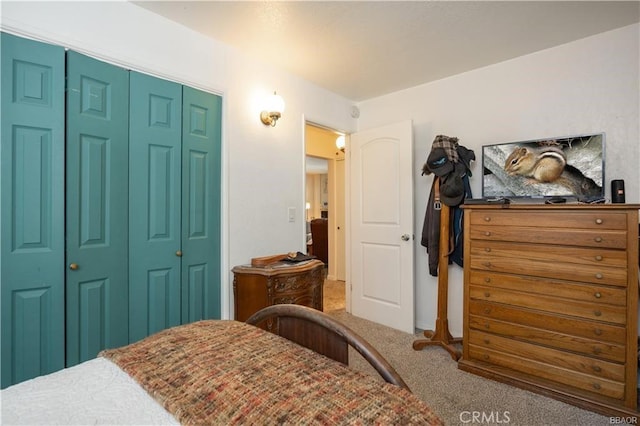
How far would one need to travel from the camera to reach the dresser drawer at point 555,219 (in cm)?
184

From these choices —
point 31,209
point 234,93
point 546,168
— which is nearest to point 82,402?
point 31,209

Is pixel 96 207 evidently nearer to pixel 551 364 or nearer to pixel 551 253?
pixel 551 253

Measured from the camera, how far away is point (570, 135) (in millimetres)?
2379

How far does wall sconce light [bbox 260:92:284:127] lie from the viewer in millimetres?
2617

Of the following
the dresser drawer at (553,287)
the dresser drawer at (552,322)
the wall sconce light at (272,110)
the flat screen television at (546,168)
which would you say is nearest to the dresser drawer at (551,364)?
the dresser drawer at (552,322)

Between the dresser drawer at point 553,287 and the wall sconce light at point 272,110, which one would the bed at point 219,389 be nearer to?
the dresser drawer at point 553,287

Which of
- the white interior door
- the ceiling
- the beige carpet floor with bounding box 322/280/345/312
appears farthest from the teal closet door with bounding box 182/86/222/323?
the white interior door

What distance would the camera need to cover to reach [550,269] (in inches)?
80.4

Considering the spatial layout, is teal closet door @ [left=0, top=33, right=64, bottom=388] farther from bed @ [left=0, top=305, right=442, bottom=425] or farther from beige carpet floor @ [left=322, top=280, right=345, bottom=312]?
beige carpet floor @ [left=322, top=280, right=345, bottom=312]

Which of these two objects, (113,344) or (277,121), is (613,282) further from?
(113,344)

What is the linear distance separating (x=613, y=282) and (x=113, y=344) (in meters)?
3.06

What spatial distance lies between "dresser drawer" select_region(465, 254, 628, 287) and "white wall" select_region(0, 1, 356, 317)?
162 centimetres

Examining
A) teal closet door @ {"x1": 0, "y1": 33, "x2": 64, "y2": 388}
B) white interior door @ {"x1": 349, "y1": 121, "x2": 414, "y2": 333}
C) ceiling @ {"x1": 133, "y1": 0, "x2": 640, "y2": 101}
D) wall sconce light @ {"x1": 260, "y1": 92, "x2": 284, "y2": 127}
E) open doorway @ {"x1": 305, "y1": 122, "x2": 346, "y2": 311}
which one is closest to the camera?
teal closet door @ {"x1": 0, "y1": 33, "x2": 64, "y2": 388}

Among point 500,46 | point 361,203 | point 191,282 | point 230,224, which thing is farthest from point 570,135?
point 191,282
